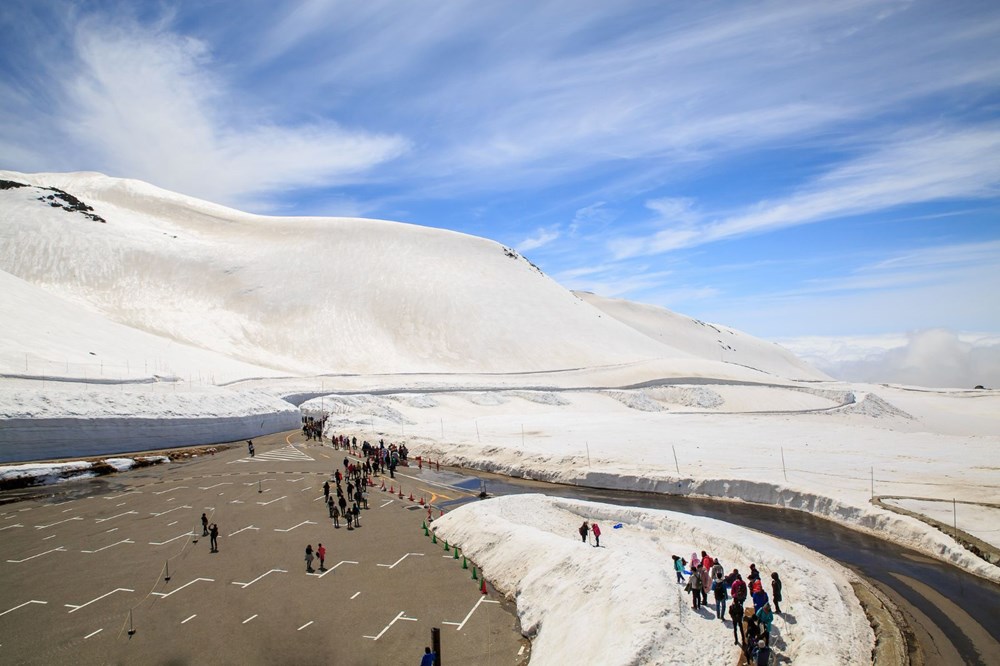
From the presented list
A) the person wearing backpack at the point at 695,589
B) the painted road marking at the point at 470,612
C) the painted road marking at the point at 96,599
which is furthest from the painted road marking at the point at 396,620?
the painted road marking at the point at 96,599

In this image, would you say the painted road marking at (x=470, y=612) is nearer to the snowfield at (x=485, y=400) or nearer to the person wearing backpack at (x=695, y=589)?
the snowfield at (x=485, y=400)

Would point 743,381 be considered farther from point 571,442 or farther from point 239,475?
point 239,475

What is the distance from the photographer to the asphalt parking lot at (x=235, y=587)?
12641 mm

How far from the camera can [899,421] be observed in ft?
188

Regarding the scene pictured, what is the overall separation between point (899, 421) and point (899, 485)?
4040cm

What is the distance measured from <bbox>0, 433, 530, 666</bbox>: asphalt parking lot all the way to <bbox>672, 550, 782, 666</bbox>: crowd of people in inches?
165

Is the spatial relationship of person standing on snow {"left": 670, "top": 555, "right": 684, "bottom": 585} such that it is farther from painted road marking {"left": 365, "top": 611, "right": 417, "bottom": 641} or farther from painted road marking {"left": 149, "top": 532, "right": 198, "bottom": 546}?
painted road marking {"left": 149, "top": 532, "right": 198, "bottom": 546}

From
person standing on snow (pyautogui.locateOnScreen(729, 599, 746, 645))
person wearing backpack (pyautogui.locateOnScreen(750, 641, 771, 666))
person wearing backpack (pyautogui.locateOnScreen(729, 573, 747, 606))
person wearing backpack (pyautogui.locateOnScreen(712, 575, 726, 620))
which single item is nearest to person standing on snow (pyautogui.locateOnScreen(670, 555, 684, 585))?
person wearing backpack (pyautogui.locateOnScreen(712, 575, 726, 620))

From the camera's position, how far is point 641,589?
12.9 meters

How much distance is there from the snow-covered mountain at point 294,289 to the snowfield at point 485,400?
49 cm

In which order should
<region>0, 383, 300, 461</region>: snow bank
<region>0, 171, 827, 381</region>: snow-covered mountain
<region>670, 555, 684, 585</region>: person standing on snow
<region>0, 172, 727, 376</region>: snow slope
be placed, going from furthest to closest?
<region>0, 172, 727, 376</region>: snow slope
<region>0, 171, 827, 381</region>: snow-covered mountain
<region>0, 383, 300, 461</region>: snow bank
<region>670, 555, 684, 585</region>: person standing on snow

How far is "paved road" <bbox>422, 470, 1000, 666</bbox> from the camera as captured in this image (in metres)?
12.6

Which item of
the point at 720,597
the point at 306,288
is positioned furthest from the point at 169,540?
the point at 306,288

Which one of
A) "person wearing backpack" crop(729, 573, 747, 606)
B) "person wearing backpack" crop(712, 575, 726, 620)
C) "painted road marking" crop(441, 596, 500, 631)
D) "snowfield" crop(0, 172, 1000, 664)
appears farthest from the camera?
"snowfield" crop(0, 172, 1000, 664)
